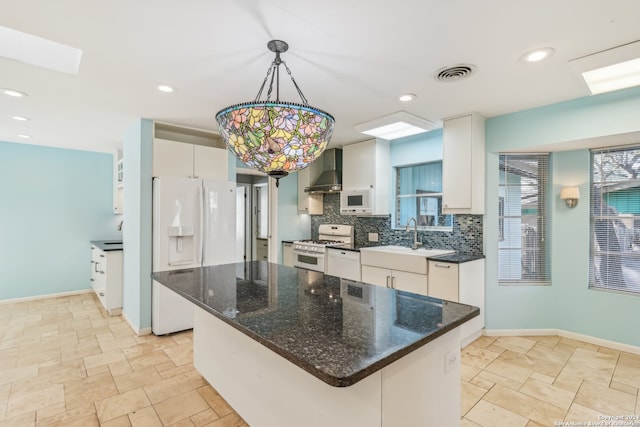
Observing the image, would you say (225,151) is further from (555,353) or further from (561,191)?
(555,353)

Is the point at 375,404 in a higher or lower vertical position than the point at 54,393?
higher

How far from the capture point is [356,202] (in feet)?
14.9

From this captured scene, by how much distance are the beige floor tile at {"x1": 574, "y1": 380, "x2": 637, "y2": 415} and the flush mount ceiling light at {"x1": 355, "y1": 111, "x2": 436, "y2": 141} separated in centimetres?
274

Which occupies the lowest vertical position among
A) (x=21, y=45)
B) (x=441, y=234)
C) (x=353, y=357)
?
(x=353, y=357)

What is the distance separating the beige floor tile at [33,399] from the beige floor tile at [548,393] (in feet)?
11.6

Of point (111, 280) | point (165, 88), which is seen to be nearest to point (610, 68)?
point (165, 88)

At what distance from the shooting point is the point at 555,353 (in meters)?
3.01

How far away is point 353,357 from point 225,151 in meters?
3.49

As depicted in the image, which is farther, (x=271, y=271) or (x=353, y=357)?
(x=271, y=271)

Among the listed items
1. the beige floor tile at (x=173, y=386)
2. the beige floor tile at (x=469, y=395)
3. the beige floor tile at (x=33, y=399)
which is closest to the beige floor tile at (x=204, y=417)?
the beige floor tile at (x=173, y=386)

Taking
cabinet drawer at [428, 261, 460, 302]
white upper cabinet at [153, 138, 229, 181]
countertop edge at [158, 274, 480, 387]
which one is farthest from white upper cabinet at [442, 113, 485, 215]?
white upper cabinet at [153, 138, 229, 181]

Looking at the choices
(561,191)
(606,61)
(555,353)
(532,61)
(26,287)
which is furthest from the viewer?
(26,287)

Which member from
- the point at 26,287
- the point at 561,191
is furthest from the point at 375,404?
the point at 26,287

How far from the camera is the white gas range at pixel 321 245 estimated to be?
15.1ft
